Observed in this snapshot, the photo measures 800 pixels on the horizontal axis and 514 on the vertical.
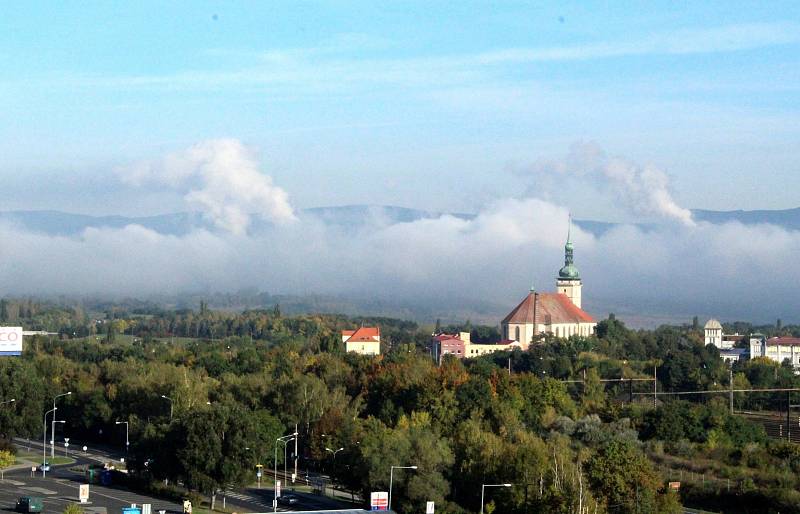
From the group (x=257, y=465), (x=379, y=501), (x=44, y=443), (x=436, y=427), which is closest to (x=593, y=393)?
(x=436, y=427)

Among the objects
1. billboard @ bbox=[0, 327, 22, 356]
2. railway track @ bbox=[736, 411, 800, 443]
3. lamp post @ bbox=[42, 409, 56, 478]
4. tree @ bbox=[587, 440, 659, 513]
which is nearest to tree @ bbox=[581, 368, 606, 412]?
railway track @ bbox=[736, 411, 800, 443]

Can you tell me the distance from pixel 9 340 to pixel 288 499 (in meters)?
42.7

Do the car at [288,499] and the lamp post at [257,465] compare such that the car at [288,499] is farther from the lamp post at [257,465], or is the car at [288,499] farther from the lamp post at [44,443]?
the lamp post at [44,443]

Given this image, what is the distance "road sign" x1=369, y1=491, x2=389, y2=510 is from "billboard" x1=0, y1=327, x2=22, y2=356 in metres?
51.7

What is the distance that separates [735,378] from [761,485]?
70394 mm

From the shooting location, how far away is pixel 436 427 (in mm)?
99000

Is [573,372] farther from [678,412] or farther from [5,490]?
[5,490]

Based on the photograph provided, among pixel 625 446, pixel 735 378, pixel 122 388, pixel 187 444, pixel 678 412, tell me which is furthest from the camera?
pixel 735 378

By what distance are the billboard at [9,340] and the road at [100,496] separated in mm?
20417

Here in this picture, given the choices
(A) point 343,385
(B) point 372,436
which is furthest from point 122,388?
(B) point 372,436

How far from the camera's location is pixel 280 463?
98.2 metres

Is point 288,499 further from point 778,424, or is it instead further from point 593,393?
point 778,424

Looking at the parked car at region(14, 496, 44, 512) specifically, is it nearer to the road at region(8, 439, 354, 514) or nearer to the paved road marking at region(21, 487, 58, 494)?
the road at region(8, 439, 354, 514)

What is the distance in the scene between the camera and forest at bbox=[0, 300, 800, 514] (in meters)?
75.9
